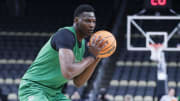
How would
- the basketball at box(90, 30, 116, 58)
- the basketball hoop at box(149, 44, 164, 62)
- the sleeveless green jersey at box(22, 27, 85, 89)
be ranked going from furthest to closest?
the basketball hoop at box(149, 44, 164, 62) → the sleeveless green jersey at box(22, 27, 85, 89) → the basketball at box(90, 30, 116, 58)

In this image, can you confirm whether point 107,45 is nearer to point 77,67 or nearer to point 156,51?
point 77,67

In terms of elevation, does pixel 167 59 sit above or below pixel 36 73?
below

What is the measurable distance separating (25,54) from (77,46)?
464 inches

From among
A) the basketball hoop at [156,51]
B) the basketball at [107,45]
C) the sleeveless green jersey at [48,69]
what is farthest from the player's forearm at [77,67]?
the basketball hoop at [156,51]

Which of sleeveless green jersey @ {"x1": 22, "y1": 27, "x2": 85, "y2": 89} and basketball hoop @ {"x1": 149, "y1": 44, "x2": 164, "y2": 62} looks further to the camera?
basketball hoop @ {"x1": 149, "y1": 44, "x2": 164, "y2": 62}

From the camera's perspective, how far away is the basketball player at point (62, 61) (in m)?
3.17

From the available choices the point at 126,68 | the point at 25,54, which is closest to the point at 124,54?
the point at 126,68

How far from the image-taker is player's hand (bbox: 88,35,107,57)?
3.21 meters

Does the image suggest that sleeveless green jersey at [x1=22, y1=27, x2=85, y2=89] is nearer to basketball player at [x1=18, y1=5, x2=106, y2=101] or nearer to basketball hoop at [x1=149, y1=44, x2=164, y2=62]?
basketball player at [x1=18, y1=5, x2=106, y2=101]

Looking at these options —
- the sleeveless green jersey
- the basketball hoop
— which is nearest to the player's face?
the sleeveless green jersey

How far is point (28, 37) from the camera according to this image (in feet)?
53.4

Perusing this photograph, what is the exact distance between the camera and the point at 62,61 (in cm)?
315

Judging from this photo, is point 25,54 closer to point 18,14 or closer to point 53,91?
point 18,14

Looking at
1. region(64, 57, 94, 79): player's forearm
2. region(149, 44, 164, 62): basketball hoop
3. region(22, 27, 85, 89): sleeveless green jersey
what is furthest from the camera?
region(149, 44, 164, 62): basketball hoop
